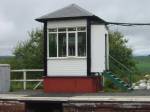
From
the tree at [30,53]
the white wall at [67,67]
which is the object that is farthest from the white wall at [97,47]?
the tree at [30,53]

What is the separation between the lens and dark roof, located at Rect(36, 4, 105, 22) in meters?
25.7

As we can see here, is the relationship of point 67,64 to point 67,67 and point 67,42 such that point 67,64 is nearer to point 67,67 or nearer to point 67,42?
point 67,67

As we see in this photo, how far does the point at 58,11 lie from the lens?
26.9 m

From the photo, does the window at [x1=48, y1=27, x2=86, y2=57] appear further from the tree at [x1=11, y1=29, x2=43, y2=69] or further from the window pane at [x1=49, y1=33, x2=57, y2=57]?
the tree at [x1=11, y1=29, x2=43, y2=69]

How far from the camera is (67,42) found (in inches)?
1024

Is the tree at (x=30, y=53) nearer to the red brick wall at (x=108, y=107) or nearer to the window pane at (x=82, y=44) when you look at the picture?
the window pane at (x=82, y=44)

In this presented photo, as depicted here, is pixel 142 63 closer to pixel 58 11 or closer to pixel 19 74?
pixel 19 74

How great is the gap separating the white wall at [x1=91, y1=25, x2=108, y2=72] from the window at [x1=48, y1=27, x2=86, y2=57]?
421 millimetres

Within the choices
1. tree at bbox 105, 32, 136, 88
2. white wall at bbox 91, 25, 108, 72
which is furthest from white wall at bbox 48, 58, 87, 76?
tree at bbox 105, 32, 136, 88

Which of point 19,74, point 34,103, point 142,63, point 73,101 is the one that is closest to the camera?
point 73,101

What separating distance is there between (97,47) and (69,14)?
2067 mm

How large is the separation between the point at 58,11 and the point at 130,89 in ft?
17.2

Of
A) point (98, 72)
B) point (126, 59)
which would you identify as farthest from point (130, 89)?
point (126, 59)

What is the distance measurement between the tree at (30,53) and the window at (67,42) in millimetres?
11535
